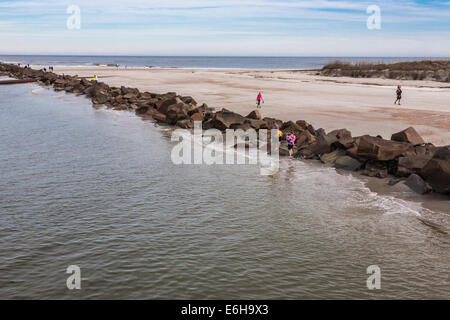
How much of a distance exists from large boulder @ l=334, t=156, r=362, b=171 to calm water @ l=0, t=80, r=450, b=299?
82 cm

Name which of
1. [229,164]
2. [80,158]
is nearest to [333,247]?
[229,164]

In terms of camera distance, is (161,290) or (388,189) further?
(388,189)

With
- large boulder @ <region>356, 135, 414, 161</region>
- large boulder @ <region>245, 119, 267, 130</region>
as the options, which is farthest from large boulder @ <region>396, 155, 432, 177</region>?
large boulder @ <region>245, 119, 267, 130</region>

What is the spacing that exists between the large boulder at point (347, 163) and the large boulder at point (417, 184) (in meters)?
3.81

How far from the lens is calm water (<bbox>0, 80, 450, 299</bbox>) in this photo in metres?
11.2

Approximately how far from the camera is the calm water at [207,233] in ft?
36.6

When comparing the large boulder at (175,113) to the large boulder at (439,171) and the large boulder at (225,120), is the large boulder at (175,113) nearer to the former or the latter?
the large boulder at (225,120)

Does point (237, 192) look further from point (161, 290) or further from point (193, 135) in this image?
point (193, 135)

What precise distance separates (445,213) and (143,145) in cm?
1940

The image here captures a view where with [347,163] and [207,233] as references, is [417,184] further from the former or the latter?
[207,233]

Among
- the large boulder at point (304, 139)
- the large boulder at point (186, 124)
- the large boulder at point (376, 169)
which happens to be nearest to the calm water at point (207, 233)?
the large boulder at point (376, 169)

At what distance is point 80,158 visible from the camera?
81.8 feet

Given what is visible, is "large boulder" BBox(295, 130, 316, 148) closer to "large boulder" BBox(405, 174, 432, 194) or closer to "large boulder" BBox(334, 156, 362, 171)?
"large boulder" BBox(334, 156, 362, 171)
